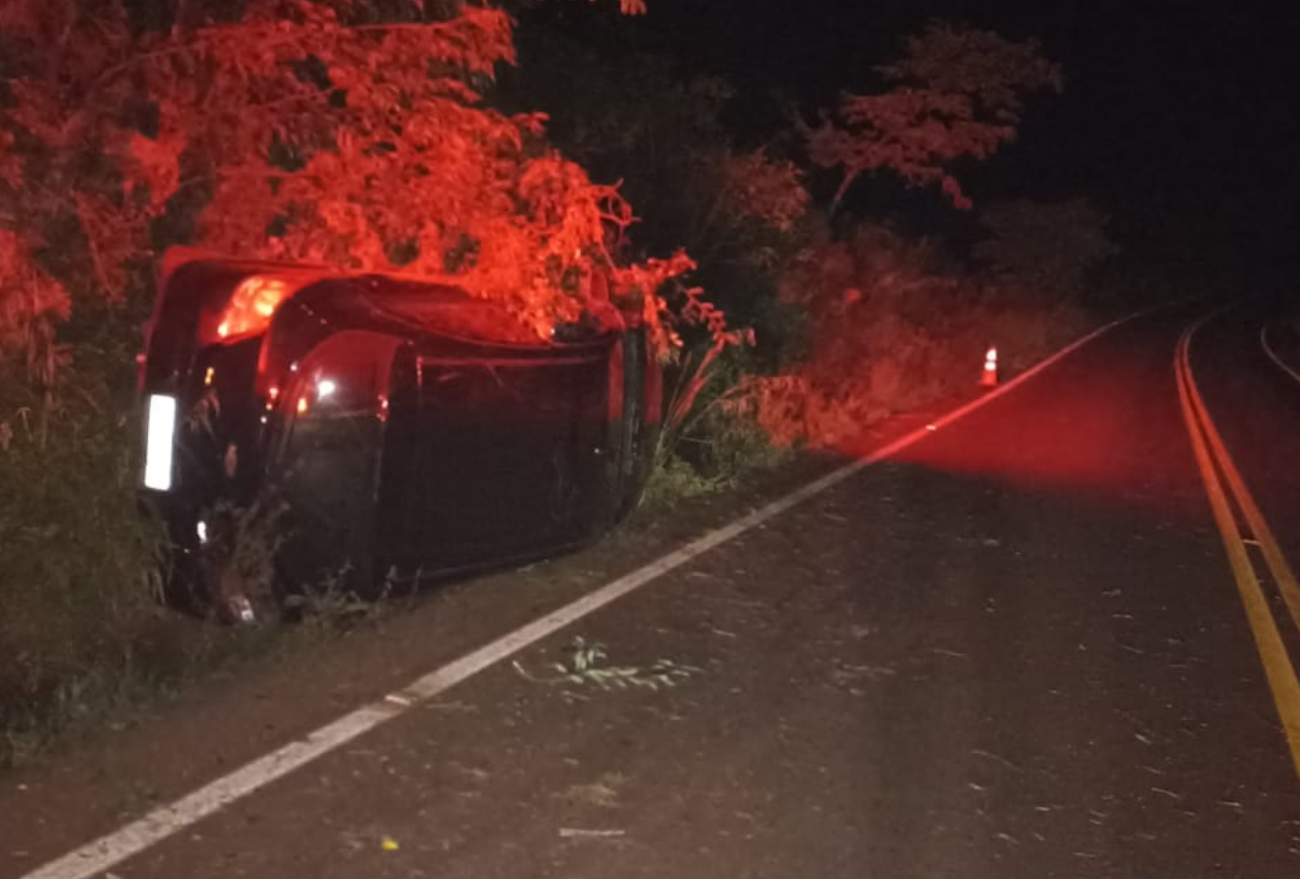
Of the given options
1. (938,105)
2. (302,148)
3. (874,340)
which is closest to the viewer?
(302,148)

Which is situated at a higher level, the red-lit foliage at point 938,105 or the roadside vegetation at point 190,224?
the red-lit foliage at point 938,105

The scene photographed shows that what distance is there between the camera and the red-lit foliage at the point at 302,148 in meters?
8.24

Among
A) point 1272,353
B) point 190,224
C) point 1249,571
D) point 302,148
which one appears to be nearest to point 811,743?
point 302,148

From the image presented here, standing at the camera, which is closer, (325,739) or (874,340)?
(325,739)

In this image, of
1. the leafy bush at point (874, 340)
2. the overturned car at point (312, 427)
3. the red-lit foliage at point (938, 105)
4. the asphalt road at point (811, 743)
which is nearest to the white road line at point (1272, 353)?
the leafy bush at point (874, 340)

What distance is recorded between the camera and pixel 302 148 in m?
9.13

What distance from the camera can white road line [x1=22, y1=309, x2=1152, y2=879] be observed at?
15.3 feet

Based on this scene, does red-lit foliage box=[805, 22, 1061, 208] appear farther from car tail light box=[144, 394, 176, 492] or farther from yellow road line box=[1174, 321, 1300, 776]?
car tail light box=[144, 394, 176, 492]

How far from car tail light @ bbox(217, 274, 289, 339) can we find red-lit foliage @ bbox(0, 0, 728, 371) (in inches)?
63.9

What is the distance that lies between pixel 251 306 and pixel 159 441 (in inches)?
29.9

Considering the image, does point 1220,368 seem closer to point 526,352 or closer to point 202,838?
point 526,352

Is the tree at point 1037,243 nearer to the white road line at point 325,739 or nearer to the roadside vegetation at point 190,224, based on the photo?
the roadside vegetation at point 190,224

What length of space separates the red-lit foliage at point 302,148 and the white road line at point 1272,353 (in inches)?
1027

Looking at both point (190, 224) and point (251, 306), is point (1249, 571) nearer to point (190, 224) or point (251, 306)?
point (251, 306)
